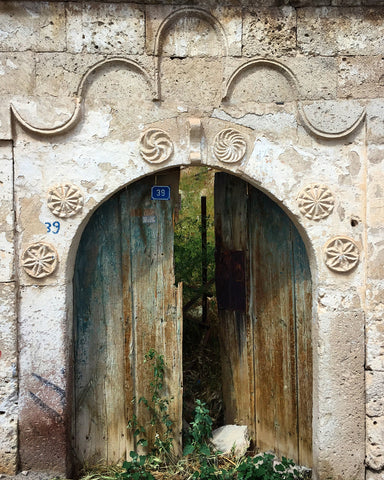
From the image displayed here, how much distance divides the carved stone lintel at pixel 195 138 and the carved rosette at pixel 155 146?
0.12m

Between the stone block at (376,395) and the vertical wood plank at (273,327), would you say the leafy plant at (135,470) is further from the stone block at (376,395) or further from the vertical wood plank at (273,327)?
the stone block at (376,395)

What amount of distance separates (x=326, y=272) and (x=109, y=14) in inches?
79.2

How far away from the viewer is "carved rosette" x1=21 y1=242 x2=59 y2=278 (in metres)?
2.94

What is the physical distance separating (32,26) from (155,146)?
99 cm

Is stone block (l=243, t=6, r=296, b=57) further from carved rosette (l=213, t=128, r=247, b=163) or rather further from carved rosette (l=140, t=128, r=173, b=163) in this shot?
carved rosette (l=140, t=128, r=173, b=163)

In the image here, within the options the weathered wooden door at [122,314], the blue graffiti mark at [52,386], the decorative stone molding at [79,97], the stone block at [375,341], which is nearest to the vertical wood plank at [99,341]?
the weathered wooden door at [122,314]

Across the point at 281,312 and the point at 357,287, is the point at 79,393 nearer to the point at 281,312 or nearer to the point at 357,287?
the point at 281,312

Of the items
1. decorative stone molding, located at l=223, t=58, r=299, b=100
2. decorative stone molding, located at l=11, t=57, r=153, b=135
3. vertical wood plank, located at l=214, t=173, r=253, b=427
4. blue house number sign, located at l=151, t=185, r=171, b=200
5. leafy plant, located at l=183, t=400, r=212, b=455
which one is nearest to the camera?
decorative stone molding, located at l=11, t=57, r=153, b=135

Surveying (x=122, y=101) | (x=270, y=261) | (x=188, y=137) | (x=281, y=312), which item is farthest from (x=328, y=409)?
(x=122, y=101)

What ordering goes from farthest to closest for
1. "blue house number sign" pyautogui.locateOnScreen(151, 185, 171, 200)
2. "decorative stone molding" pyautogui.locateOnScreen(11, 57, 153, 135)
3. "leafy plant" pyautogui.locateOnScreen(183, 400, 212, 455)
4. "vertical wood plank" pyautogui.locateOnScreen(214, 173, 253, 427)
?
"vertical wood plank" pyautogui.locateOnScreen(214, 173, 253, 427), "blue house number sign" pyautogui.locateOnScreen(151, 185, 171, 200), "leafy plant" pyautogui.locateOnScreen(183, 400, 212, 455), "decorative stone molding" pyautogui.locateOnScreen(11, 57, 153, 135)

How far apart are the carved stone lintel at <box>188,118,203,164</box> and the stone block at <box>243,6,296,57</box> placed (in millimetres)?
526

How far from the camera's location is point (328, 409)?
3066mm

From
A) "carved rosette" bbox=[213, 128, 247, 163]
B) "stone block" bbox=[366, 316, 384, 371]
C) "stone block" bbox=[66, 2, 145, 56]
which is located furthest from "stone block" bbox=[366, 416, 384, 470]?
"stone block" bbox=[66, 2, 145, 56]

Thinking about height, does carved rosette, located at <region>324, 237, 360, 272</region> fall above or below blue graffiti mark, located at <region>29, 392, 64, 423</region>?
above
